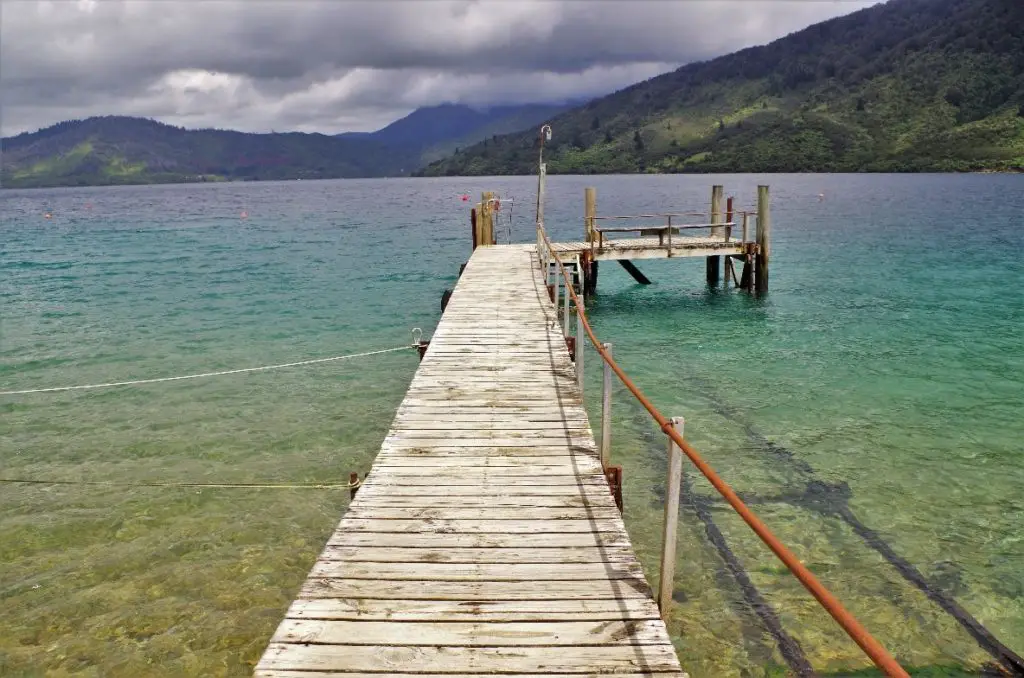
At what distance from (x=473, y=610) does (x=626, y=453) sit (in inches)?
300

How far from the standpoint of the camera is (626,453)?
1235cm

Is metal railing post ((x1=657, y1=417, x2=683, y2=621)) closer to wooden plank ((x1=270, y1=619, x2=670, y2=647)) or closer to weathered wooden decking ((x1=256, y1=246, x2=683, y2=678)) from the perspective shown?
weathered wooden decking ((x1=256, y1=246, x2=683, y2=678))

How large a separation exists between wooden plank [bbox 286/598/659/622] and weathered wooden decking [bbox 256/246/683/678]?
12 mm

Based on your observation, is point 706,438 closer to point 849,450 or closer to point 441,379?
point 849,450

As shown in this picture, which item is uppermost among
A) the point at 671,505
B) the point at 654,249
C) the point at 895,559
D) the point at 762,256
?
the point at 654,249

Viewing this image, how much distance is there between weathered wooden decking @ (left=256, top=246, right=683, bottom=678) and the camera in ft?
15.1

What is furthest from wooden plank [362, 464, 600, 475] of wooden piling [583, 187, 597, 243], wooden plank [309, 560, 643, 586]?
wooden piling [583, 187, 597, 243]

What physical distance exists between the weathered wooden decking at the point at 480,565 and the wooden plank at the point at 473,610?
1 centimetres

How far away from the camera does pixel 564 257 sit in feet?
86.0

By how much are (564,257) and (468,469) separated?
19.1 m

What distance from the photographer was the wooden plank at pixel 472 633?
186 inches

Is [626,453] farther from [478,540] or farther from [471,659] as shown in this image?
[471,659]

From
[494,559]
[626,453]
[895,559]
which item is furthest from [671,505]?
[626,453]

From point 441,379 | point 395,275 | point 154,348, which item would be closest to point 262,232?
point 395,275
